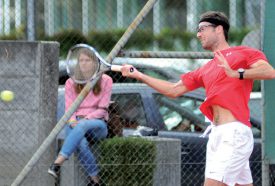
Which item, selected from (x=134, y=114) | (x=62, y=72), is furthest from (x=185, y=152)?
(x=62, y=72)

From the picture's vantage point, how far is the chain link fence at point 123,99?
857 centimetres

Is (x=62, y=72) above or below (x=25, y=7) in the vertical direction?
below

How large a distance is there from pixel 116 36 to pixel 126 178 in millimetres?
1452

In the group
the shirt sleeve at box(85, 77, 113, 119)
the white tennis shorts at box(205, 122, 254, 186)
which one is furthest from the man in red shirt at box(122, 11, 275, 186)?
the shirt sleeve at box(85, 77, 113, 119)

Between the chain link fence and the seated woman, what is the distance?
0.07 metres

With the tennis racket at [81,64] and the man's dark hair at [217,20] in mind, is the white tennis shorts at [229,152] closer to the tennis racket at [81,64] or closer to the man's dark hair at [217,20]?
the man's dark hair at [217,20]

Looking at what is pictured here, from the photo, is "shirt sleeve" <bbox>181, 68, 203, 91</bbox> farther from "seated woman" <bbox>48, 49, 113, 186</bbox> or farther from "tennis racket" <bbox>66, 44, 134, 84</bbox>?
"seated woman" <bbox>48, 49, 113, 186</bbox>

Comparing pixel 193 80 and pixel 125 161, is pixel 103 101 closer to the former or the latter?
pixel 125 161

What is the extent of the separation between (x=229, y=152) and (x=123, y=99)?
256cm

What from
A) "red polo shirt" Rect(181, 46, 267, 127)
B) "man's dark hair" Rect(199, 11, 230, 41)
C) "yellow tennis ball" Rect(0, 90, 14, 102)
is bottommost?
"yellow tennis ball" Rect(0, 90, 14, 102)

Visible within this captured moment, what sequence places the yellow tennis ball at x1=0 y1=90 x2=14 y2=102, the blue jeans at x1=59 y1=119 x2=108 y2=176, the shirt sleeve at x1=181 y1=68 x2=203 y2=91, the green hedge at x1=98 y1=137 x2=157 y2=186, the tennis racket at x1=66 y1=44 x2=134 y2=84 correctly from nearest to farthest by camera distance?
the shirt sleeve at x1=181 y1=68 x2=203 y2=91
the tennis racket at x1=66 y1=44 x2=134 y2=84
the blue jeans at x1=59 y1=119 x2=108 y2=176
the green hedge at x1=98 y1=137 x2=157 y2=186
the yellow tennis ball at x1=0 y1=90 x2=14 y2=102

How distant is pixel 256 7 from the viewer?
30.3 ft

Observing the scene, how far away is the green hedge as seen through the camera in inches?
335

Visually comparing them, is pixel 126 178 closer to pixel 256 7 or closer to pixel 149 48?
pixel 149 48
